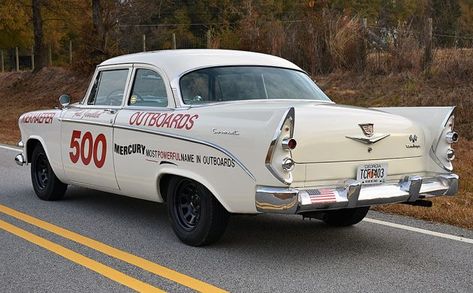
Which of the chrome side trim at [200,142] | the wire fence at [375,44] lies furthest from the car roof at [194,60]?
the wire fence at [375,44]

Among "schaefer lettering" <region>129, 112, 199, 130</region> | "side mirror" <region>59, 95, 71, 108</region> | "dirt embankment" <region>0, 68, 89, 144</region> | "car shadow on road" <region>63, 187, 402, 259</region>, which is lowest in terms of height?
"dirt embankment" <region>0, 68, 89, 144</region>

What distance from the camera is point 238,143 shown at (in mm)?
4871

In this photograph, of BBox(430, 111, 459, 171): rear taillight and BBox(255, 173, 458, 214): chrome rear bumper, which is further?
BBox(430, 111, 459, 171): rear taillight

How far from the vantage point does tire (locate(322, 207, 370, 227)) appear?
20.6 ft

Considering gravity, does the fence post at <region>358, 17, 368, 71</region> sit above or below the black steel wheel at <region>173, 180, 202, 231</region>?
above

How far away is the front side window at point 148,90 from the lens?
599cm

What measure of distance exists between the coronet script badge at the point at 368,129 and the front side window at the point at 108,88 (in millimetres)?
2658

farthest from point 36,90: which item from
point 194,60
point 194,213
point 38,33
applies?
point 194,213

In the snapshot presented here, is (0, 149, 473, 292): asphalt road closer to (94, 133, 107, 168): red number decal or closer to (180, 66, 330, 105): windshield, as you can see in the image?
(94, 133, 107, 168): red number decal

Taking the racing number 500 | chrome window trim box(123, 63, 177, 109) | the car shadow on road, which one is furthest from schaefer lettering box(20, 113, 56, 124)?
chrome window trim box(123, 63, 177, 109)

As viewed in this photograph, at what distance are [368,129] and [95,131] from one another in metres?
2.93

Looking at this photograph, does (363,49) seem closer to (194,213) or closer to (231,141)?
(194,213)

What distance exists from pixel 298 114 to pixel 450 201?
3.43 metres

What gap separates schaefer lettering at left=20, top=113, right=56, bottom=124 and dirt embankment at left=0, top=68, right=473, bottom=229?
4047mm
